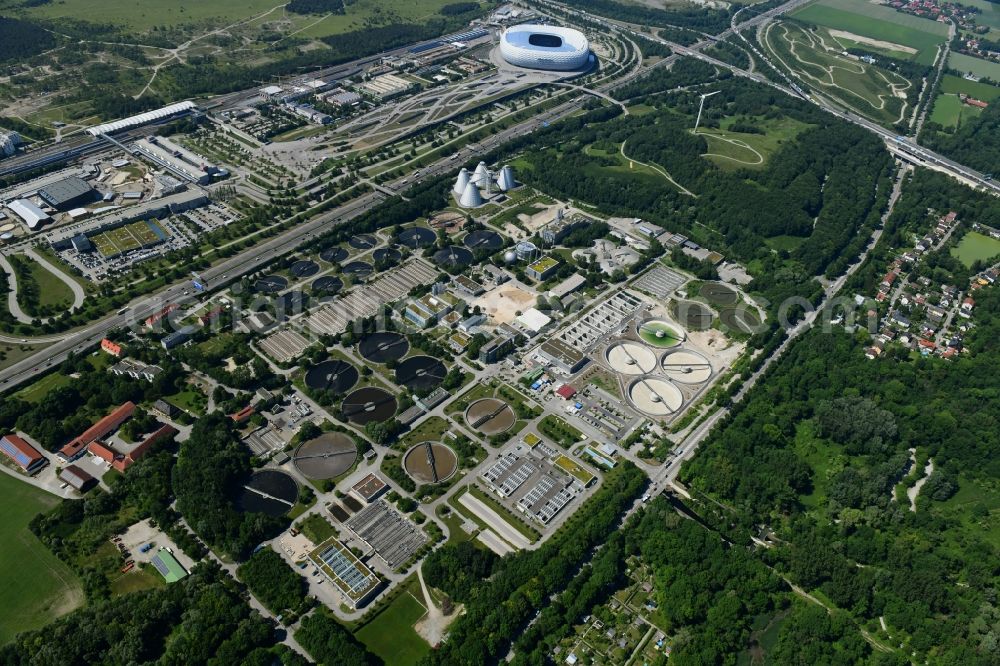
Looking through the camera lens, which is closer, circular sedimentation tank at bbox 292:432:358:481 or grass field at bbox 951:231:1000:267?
circular sedimentation tank at bbox 292:432:358:481

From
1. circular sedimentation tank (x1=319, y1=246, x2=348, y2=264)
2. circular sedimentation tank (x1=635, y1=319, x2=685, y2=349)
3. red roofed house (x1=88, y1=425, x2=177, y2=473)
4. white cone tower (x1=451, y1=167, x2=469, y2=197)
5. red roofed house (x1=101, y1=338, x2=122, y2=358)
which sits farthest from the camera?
white cone tower (x1=451, y1=167, x2=469, y2=197)

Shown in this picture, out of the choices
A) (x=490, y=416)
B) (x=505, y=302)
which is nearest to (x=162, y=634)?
(x=490, y=416)

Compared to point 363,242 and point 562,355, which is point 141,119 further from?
point 562,355

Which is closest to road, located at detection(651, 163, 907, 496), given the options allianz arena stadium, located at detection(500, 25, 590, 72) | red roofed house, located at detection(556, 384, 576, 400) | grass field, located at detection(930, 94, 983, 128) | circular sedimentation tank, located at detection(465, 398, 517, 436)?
red roofed house, located at detection(556, 384, 576, 400)

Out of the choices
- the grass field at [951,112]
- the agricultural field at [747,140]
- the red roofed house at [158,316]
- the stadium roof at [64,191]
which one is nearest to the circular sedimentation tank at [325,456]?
the red roofed house at [158,316]

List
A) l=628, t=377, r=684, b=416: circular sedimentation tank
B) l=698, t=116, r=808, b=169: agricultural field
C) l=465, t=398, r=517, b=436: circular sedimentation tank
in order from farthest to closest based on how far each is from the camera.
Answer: l=698, t=116, r=808, b=169: agricultural field, l=628, t=377, r=684, b=416: circular sedimentation tank, l=465, t=398, r=517, b=436: circular sedimentation tank

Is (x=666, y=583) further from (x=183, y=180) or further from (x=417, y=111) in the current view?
(x=417, y=111)

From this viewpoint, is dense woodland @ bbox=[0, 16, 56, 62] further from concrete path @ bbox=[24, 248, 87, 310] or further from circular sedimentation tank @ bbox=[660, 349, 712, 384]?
circular sedimentation tank @ bbox=[660, 349, 712, 384]
